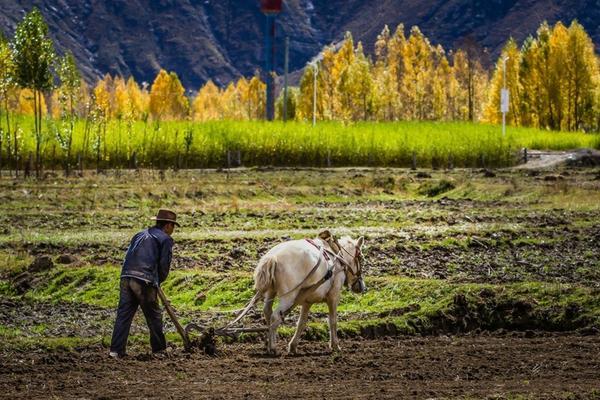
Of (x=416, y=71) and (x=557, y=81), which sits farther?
(x=416, y=71)

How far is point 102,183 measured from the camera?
43.9 metres

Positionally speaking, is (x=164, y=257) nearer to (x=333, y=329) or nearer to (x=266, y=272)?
(x=266, y=272)

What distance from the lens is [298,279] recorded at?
49.7 ft

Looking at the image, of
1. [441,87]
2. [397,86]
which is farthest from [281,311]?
[441,87]

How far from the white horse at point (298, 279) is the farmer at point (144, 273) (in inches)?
47.6

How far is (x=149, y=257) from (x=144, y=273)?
0.69 ft

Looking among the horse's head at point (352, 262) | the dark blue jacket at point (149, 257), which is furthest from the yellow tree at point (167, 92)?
the dark blue jacket at point (149, 257)

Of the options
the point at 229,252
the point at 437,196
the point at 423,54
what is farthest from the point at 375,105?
the point at 229,252

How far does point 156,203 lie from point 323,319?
20254 millimetres

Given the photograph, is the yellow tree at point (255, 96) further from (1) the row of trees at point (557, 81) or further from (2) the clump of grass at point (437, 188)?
(2) the clump of grass at point (437, 188)

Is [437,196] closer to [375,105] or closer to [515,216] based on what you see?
[515,216]

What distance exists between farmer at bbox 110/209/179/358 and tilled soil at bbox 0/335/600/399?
1.41 ft

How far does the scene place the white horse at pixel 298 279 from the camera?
15.1 meters

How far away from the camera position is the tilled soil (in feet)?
41.3
